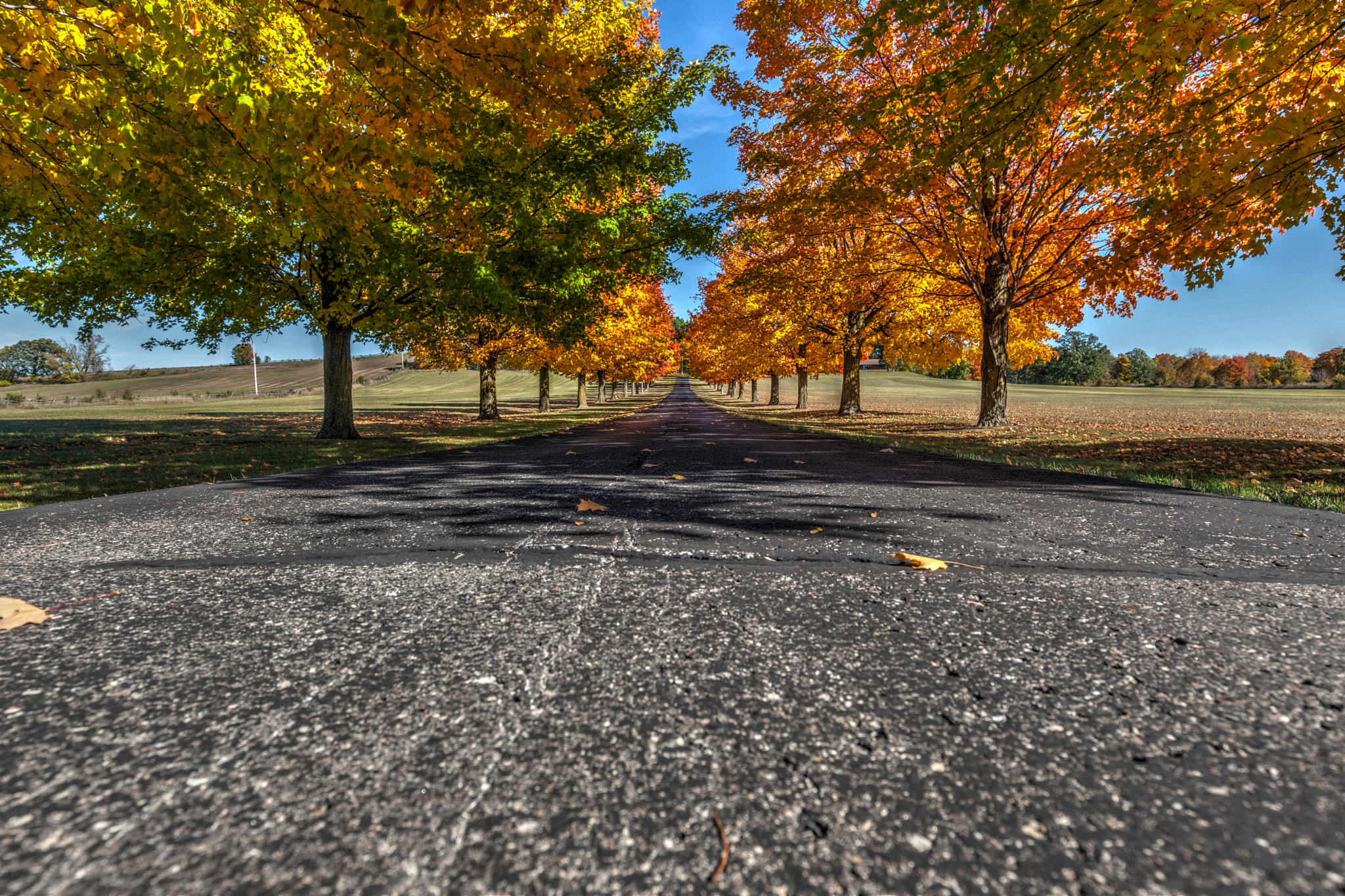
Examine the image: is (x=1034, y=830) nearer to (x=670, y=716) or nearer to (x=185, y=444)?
(x=670, y=716)

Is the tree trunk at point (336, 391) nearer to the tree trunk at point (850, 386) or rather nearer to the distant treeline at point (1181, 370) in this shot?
the tree trunk at point (850, 386)

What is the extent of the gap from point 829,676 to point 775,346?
22.8 meters

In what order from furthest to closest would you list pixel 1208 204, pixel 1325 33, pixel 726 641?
pixel 1208 204
pixel 1325 33
pixel 726 641

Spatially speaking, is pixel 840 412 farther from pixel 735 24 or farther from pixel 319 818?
pixel 319 818

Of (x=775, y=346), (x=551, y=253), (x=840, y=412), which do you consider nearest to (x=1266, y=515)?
(x=551, y=253)

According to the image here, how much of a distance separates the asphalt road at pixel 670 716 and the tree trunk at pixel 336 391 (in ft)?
31.4

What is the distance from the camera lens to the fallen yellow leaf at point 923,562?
104 inches

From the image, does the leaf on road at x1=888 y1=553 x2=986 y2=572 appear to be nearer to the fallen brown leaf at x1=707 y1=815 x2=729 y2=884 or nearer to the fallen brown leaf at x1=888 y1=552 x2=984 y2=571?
the fallen brown leaf at x1=888 y1=552 x2=984 y2=571

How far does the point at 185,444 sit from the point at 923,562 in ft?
41.3

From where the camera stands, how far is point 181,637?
6.20 ft

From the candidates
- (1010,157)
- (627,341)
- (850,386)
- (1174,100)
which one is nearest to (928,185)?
(1010,157)

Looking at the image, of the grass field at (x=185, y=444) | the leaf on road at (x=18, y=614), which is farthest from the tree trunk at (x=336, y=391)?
the leaf on road at (x=18, y=614)

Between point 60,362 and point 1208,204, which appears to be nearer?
point 1208,204

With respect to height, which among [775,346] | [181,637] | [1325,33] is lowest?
[181,637]
